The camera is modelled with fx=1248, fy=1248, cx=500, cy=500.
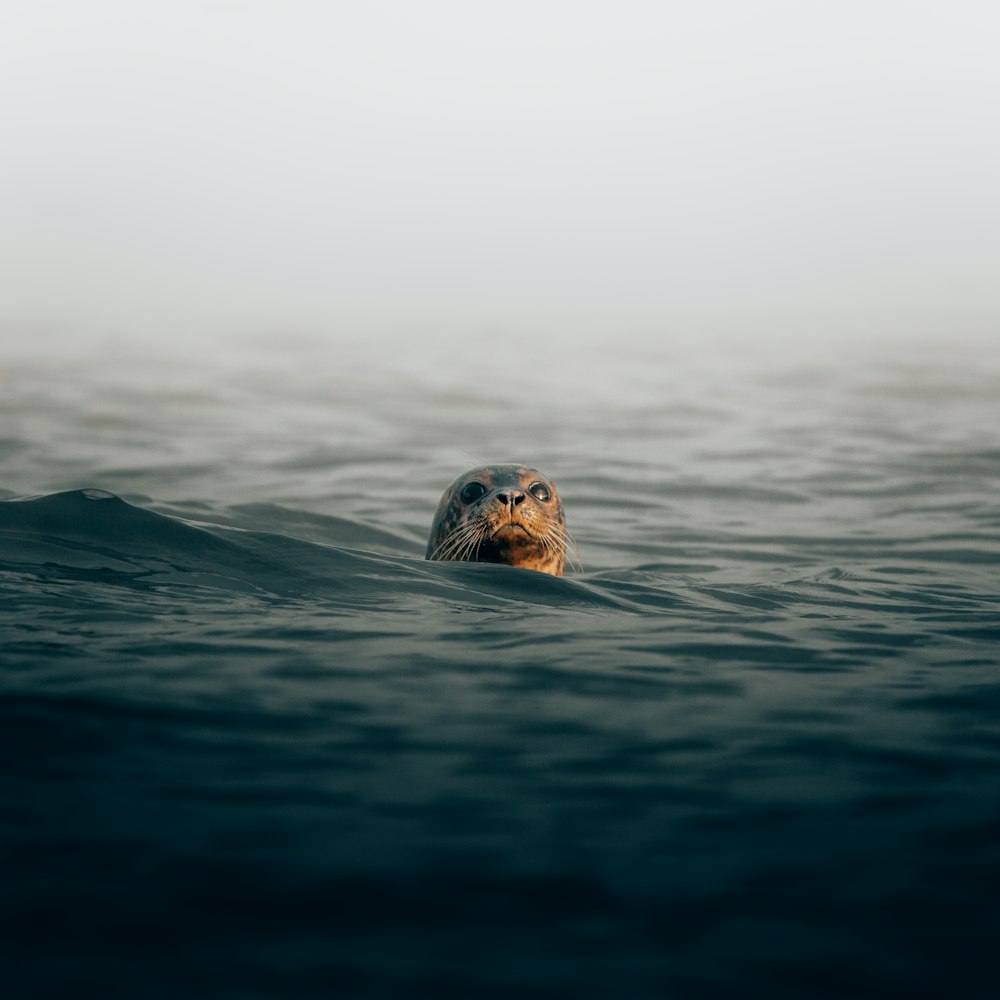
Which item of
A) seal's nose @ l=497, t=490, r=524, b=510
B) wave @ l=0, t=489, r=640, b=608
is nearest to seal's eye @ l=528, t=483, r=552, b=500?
seal's nose @ l=497, t=490, r=524, b=510

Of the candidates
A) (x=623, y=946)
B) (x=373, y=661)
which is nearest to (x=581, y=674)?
(x=373, y=661)

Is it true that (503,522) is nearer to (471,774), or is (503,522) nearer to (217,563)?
(217,563)

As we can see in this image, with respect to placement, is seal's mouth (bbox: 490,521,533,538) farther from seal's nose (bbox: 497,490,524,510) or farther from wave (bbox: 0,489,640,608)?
wave (bbox: 0,489,640,608)

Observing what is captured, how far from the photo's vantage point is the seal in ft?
→ 25.1

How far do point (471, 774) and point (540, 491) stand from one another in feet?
15.3

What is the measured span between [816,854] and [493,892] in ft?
2.80

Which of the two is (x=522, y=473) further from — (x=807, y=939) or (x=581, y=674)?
(x=807, y=939)

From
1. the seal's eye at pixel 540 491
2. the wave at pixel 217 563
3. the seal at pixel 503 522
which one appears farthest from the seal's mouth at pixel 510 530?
the seal's eye at pixel 540 491

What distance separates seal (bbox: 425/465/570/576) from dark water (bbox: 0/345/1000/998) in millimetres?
398

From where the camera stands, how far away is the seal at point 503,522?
766 centimetres

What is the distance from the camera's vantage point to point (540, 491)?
8.23 m

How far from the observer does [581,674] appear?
483 cm

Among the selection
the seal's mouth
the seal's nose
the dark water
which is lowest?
the dark water

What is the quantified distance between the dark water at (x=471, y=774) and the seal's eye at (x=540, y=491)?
0.75m
